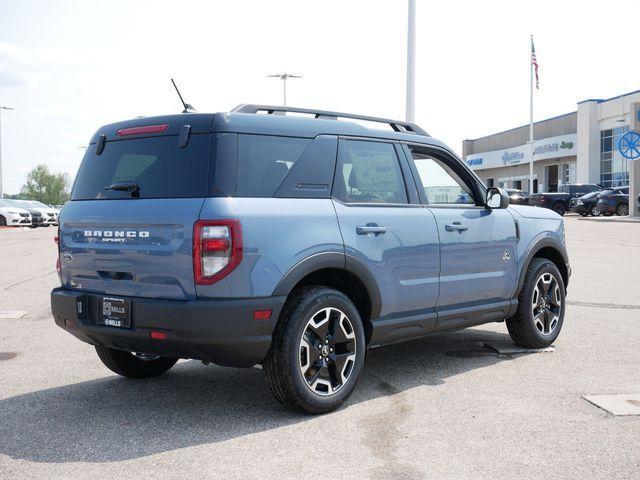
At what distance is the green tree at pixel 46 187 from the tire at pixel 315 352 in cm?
15508

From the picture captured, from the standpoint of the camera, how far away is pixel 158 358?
5.93 meters

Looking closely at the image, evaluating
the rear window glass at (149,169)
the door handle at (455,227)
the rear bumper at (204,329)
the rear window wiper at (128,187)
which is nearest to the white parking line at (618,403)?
the door handle at (455,227)

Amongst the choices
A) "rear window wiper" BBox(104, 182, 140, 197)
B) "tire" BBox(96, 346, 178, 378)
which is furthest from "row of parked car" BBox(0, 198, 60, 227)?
"rear window wiper" BBox(104, 182, 140, 197)

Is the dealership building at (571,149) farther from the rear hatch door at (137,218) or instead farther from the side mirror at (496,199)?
the rear hatch door at (137,218)

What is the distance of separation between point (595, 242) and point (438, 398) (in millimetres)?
17888


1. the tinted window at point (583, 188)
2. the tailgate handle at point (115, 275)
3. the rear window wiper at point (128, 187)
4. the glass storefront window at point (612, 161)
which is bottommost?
the tailgate handle at point (115, 275)

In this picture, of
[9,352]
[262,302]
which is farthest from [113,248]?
[9,352]

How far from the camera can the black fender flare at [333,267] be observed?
464 centimetres

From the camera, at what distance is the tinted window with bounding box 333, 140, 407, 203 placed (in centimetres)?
527

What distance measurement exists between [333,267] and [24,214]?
1461 inches

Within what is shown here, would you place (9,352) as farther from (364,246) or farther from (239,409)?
(364,246)

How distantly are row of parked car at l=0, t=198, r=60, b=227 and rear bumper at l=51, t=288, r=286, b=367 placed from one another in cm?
3640

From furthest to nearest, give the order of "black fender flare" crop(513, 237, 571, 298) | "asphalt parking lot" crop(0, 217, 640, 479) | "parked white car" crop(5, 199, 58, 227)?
"parked white car" crop(5, 199, 58, 227)
"black fender flare" crop(513, 237, 571, 298)
"asphalt parking lot" crop(0, 217, 640, 479)

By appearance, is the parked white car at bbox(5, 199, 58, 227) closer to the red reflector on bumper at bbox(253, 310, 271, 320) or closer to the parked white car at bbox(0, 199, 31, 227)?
the parked white car at bbox(0, 199, 31, 227)
